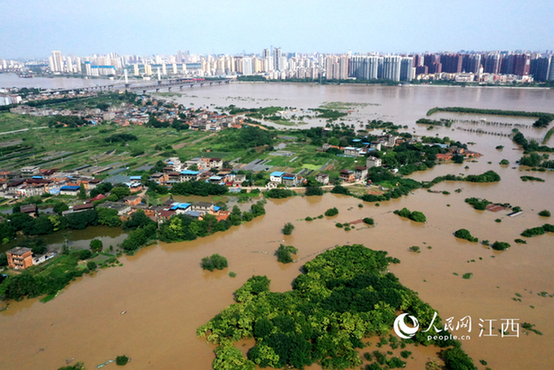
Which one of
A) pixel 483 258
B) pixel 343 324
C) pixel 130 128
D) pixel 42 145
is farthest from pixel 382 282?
pixel 130 128

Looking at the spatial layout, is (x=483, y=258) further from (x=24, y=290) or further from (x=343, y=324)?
(x=24, y=290)

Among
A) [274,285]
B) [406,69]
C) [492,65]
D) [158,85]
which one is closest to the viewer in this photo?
[274,285]

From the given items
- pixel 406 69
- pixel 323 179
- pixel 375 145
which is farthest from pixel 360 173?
pixel 406 69

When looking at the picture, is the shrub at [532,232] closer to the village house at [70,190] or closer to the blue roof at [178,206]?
the blue roof at [178,206]

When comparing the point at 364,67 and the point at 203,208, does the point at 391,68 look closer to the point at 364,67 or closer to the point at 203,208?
Result: the point at 364,67

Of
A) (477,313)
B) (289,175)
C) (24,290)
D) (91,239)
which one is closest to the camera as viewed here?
(477,313)

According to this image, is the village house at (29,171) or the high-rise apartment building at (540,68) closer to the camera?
the village house at (29,171)

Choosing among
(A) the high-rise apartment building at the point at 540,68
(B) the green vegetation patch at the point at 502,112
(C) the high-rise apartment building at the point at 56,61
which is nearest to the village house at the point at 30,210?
(B) the green vegetation patch at the point at 502,112
